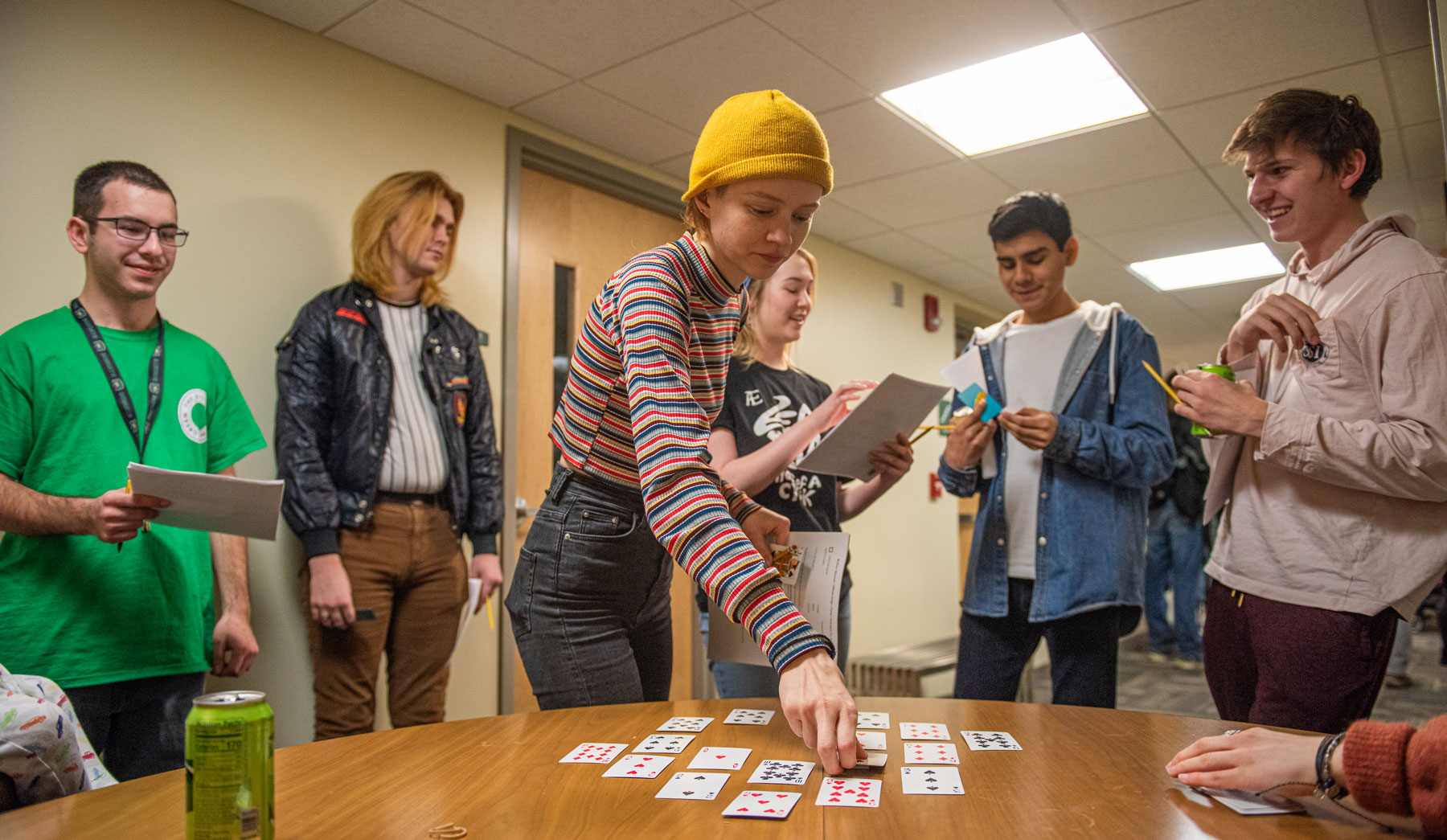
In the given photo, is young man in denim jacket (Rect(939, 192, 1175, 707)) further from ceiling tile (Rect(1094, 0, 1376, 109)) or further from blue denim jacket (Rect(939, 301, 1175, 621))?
ceiling tile (Rect(1094, 0, 1376, 109))

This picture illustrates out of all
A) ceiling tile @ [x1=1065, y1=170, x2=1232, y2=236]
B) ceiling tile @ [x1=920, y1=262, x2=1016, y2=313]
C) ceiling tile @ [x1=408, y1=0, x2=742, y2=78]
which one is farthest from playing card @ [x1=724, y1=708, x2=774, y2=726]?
ceiling tile @ [x1=920, y1=262, x2=1016, y2=313]

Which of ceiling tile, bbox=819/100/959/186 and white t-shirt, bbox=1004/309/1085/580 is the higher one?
ceiling tile, bbox=819/100/959/186

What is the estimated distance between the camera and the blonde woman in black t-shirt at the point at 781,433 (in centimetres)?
180

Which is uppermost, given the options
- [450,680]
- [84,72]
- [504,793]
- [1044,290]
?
[84,72]

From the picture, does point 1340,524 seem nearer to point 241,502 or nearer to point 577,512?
point 577,512

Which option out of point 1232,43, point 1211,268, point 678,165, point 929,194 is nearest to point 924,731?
point 1232,43

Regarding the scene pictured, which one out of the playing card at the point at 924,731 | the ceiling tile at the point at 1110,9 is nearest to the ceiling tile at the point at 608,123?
the ceiling tile at the point at 1110,9

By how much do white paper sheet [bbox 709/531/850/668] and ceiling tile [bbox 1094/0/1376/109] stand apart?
7.45ft

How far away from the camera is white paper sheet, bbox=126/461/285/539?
57.3 inches

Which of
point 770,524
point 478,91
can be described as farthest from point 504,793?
point 478,91

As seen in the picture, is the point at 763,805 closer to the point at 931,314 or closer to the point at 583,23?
the point at 583,23

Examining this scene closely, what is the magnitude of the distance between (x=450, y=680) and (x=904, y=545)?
325 cm

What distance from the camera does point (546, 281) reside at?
344 cm

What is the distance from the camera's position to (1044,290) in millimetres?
1923
